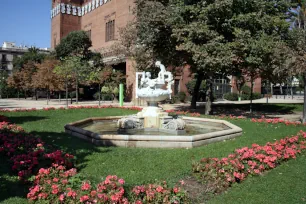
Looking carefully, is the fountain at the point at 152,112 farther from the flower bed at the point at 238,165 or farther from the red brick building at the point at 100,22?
the red brick building at the point at 100,22

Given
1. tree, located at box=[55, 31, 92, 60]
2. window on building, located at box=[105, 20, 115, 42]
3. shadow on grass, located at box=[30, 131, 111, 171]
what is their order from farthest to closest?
1. window on building, located at box=[105, 20, 115, 42]
2. tree, located at box=[55, 31, 92, 60]
3. shadow on grass, located at box=[30, 131, 111, 171]

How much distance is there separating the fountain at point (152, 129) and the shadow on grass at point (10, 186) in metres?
2.61

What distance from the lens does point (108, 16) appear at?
4319 centimetres

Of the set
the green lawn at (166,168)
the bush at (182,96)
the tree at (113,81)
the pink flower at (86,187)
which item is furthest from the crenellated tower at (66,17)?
the pink flower at (86,187)

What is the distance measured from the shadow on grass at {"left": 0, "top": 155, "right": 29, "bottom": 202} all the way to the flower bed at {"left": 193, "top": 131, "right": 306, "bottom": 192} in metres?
3.02

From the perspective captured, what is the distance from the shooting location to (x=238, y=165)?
5.84m

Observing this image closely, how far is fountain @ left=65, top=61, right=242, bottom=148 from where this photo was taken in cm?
784

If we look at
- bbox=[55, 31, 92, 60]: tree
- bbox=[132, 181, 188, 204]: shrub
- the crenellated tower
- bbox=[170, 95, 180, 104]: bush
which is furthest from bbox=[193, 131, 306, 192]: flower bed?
the crenellated tower

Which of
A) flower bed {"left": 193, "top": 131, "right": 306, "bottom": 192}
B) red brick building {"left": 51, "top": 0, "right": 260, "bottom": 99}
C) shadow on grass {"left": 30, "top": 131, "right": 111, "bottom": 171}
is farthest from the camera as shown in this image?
red brick building {"left": 51, "top": 0, "right": 260, "bottom": 99}

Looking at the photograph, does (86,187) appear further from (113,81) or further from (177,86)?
(177,86)

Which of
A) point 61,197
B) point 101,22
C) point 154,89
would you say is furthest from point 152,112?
point 101,22

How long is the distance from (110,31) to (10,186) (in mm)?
40212

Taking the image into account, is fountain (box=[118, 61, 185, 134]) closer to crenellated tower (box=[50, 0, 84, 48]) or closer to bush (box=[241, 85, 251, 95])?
bush (box=[241, 85, 251, 95])

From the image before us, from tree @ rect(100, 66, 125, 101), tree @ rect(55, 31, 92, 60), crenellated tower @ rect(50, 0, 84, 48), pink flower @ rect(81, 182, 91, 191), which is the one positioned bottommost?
pink flower @ rect(81, 182, 91, 191)
